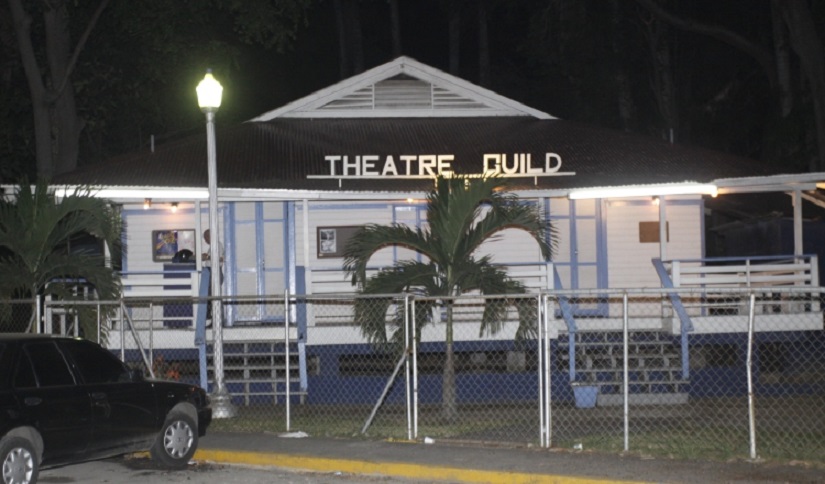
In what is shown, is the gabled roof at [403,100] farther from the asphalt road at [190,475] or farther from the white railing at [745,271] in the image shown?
the asphalt road at [190,475]

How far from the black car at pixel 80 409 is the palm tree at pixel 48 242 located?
4.07 metres

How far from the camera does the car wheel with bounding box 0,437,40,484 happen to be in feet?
34.8

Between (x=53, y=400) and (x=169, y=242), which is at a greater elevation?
(x=169, y=242)

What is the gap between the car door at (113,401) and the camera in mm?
11711

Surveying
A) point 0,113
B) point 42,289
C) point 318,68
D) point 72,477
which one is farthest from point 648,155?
point 318,68

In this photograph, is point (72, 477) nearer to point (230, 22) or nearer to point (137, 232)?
point (137, 232)

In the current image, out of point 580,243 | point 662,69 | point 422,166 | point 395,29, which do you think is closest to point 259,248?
point 422,166

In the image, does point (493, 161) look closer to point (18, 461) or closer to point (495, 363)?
point (495, 363)

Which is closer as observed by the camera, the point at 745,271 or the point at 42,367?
the point at 42,367

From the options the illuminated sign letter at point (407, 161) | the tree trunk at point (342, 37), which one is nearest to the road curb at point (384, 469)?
the illuminated sign letter at point (407, 161)

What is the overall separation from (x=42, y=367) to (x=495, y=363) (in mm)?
9545

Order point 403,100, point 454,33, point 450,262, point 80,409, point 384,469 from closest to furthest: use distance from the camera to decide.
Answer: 1. point 80,409
2. point 384,469
3. point 450,262
4. point 403,100
5. point 454,33

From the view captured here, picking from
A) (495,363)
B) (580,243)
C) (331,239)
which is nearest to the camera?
(495,363)

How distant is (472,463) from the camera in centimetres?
1220
